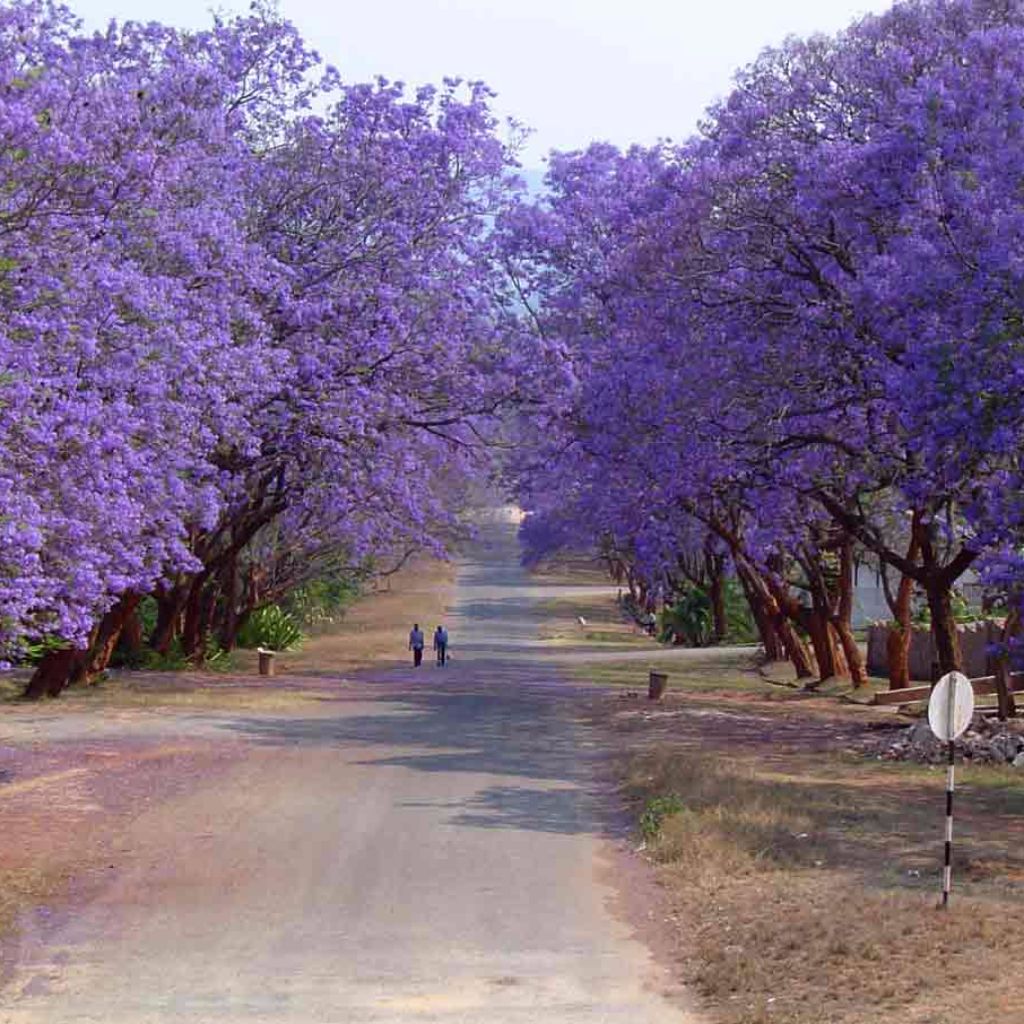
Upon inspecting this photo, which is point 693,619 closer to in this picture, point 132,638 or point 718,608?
point 718,608

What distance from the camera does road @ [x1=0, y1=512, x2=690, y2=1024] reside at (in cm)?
951

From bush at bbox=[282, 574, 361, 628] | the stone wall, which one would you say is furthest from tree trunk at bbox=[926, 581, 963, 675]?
bush at bbox=[282, 574, 361, 628]

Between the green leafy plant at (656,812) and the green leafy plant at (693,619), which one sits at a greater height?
the green leafy plant at (693,619)

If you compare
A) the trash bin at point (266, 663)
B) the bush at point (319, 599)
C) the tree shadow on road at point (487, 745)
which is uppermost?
the bush at point (319, 599)

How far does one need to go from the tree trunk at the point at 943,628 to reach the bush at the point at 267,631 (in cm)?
2784

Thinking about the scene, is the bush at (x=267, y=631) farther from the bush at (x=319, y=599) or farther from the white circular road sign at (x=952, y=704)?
the white circular road sign at (x=952, y=704)

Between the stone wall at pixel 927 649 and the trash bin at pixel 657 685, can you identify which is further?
the stone wall at pixel 927 649

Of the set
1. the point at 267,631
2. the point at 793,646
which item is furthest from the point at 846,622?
the point at 267,631

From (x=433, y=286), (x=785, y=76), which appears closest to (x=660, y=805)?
(x=785, y=76)

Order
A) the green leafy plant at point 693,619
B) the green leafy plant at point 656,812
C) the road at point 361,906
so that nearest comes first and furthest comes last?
1. the road at point 361,906
2. the green leafy plant at point 656,812
3. the green leafy plant at point 693,619

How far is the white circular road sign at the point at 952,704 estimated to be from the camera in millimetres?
11234

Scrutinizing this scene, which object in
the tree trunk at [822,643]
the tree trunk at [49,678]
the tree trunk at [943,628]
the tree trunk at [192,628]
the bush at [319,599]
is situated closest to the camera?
the tree trunk at [943,628]

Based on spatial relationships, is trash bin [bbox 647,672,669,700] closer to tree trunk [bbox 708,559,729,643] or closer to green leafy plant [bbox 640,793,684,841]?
green leafy plant [bbox 640,793,684,841]

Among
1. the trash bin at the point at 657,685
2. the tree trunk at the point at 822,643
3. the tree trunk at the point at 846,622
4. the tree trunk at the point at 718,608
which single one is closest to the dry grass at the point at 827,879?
the trash bin at the point at 657,685
